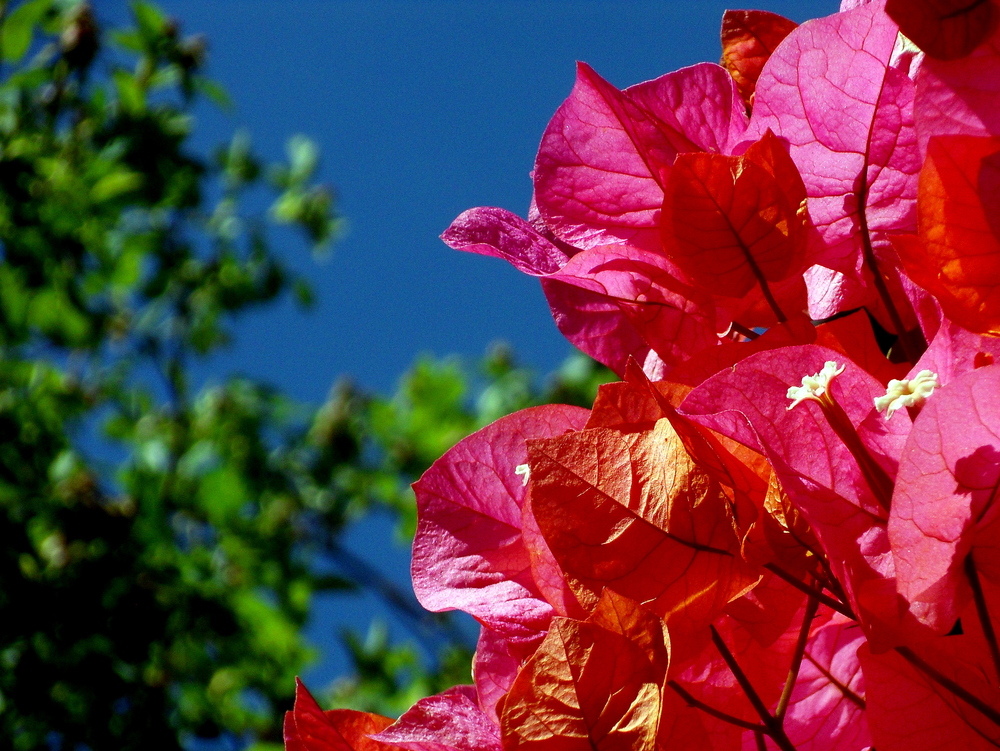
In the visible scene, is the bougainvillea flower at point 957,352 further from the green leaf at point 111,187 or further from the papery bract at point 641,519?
the green leaf at point 111,187

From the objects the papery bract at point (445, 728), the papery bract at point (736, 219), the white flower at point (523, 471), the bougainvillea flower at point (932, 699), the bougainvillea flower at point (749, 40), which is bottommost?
the bougainvillea flower at point (932, 699)

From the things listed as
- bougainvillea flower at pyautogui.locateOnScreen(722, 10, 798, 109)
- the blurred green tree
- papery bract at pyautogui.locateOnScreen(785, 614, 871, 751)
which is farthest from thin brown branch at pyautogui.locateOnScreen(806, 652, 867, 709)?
the blurred green tree

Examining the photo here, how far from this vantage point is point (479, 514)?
37 centimetres

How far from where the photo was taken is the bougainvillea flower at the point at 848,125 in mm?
331

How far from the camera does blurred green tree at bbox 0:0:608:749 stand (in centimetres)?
146

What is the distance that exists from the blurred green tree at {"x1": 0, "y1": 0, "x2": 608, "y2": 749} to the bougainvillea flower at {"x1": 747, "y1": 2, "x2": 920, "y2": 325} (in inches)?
52.7

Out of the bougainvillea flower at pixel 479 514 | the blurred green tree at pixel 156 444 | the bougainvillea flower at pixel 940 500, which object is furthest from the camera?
the blurred green tree at pixel 156 444

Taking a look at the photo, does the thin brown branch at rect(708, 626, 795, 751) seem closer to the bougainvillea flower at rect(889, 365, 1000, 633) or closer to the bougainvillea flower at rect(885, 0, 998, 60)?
the bougainvillea flower at rect(889, 365, 1000, 633)

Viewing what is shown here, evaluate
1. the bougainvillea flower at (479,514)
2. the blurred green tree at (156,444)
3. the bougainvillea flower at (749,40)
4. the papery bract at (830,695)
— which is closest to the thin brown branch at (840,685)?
the papery bract at (830,695)

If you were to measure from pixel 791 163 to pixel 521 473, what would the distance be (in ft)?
0.46

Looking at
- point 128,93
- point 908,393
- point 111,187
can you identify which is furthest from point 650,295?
point 128,93

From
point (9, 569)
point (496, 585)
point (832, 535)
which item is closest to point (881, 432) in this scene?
point (832, 535)

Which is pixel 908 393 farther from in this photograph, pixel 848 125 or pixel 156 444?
pixel 156 444

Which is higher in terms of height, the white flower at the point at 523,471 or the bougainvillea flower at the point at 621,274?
the bougainvillea flower at the point at 621,274
